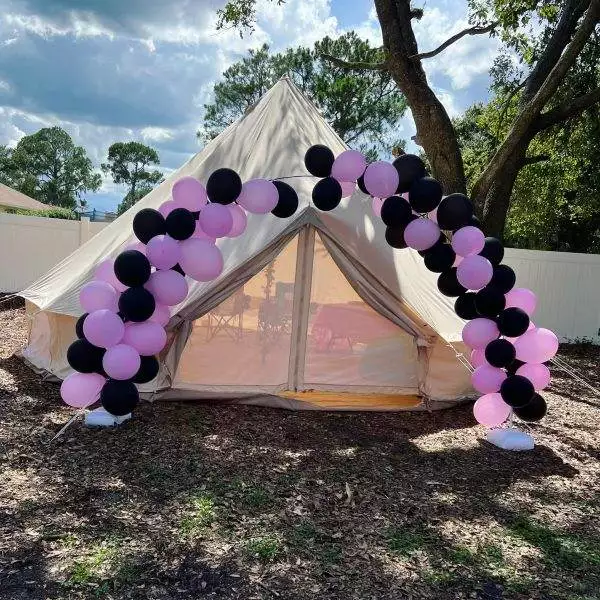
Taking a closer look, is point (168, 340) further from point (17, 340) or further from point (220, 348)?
point (17, 340)

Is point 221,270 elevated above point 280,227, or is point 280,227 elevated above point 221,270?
point 280,227

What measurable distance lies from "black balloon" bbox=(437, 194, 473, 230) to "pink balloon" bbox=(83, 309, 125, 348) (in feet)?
8.63

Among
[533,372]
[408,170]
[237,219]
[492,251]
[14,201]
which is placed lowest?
[533,372]

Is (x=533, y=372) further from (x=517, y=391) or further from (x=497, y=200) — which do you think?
(x=497, y=200)

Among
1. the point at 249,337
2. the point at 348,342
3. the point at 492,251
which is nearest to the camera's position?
the point at 492,251

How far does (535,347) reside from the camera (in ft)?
15.8

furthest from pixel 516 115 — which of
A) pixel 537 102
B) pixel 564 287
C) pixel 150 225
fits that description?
pixel 150 225

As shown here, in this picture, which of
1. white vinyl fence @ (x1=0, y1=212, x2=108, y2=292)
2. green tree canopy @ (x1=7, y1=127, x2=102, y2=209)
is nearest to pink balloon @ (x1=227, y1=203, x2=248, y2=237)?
white vinyl fence @ (x1=0, y1=212, x2=108, y2=292)

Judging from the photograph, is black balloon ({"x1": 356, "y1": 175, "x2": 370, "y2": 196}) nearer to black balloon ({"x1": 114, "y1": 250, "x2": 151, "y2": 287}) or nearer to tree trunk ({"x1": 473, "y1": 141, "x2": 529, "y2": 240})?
black balloon ({"x1": 114, "y1": 250, "x2": 151, "y2": 287})

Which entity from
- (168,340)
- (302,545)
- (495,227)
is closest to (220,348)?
(168,340)

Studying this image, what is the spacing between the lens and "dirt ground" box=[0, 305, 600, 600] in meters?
2.85

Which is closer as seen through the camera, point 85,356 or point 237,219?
point 85,356

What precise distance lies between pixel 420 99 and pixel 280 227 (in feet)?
12.7

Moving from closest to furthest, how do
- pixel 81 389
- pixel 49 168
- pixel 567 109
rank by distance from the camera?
pixel 81 389 < pixel 567 109 < pixel 49 168
